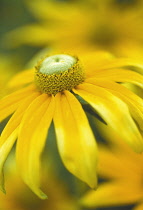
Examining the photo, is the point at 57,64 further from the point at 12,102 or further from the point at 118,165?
the point at 118,165

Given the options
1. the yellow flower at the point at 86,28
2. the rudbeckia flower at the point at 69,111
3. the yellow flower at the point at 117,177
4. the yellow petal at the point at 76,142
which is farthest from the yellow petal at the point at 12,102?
the yellow flower at the point at 86,28

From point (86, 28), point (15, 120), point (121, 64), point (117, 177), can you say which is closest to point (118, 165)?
point (117, 177)

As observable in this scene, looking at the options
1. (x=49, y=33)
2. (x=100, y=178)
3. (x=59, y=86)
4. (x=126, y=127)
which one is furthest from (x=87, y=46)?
(x=126, y=127)

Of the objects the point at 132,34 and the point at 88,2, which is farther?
the point at 88,2

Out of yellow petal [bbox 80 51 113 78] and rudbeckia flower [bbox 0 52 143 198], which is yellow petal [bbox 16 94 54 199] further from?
yellow petal [bbox 80 51 113 78]

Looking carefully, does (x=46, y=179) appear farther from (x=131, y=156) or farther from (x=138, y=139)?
(x=138, y=139)

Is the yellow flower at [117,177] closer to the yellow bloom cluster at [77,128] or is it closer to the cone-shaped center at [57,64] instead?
the yellow bloom cluster at [77,128]
